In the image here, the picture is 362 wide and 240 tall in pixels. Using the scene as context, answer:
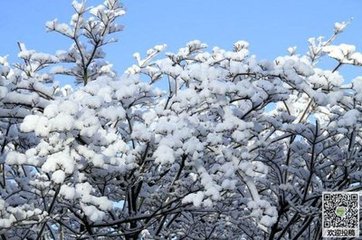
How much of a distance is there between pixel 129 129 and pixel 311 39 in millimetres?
3090

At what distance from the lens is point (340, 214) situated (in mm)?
6949

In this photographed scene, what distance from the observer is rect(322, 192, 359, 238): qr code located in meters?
6.62

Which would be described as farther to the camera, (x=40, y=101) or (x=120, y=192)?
(x=120, y=192)

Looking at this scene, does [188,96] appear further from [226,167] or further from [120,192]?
[120,192]

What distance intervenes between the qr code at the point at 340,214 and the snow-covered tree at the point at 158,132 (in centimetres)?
20

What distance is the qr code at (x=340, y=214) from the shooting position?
6.62 meters

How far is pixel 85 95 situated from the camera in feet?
16.6

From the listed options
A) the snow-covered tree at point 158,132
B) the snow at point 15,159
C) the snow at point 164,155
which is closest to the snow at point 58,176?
the snow-covered tree at point 158,132

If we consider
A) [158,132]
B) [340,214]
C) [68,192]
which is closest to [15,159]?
[68,192]

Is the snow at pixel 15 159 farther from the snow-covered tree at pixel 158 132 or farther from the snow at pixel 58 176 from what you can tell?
the snow at pixel 58 176

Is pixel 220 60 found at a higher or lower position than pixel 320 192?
higher

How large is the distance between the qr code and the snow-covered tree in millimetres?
196

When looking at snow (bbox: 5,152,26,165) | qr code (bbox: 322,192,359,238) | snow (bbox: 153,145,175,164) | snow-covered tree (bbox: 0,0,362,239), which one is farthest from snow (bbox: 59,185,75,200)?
qr code (bbox: 322,192,359,238)

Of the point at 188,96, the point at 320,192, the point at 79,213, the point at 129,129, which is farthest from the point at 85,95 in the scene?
the point at 320,192
